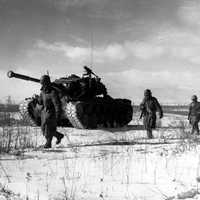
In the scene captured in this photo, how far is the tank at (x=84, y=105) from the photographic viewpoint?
17.5 m

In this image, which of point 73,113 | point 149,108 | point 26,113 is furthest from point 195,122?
point 26,113

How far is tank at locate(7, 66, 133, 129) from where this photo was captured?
689 inches

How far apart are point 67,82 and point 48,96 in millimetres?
Result: 8970

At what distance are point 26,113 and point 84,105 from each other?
3287 millimetres

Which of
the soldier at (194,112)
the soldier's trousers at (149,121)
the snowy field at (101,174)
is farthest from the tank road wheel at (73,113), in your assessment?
the snowy field at (101,174)

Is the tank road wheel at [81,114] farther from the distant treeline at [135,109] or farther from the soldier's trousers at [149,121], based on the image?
the soldier's trousers at [149,121]

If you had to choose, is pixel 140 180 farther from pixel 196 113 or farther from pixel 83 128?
pixel 83 128

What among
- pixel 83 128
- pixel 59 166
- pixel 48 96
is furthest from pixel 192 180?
pixel 83 128

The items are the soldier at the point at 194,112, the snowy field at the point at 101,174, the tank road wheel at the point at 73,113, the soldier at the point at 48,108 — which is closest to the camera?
the snowy field at the point at 101,174

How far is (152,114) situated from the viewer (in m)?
13.5

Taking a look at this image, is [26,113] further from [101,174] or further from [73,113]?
[101,174]

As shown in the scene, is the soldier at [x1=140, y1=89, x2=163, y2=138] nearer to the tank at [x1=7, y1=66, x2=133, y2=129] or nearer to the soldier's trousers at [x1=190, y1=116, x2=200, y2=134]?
the soldier's trousers at [x1=190, y1=116, x2=200, y2=134]

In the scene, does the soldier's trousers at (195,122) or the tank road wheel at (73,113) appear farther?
the tank road wheel at (73,113)

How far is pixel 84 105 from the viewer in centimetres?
1759
